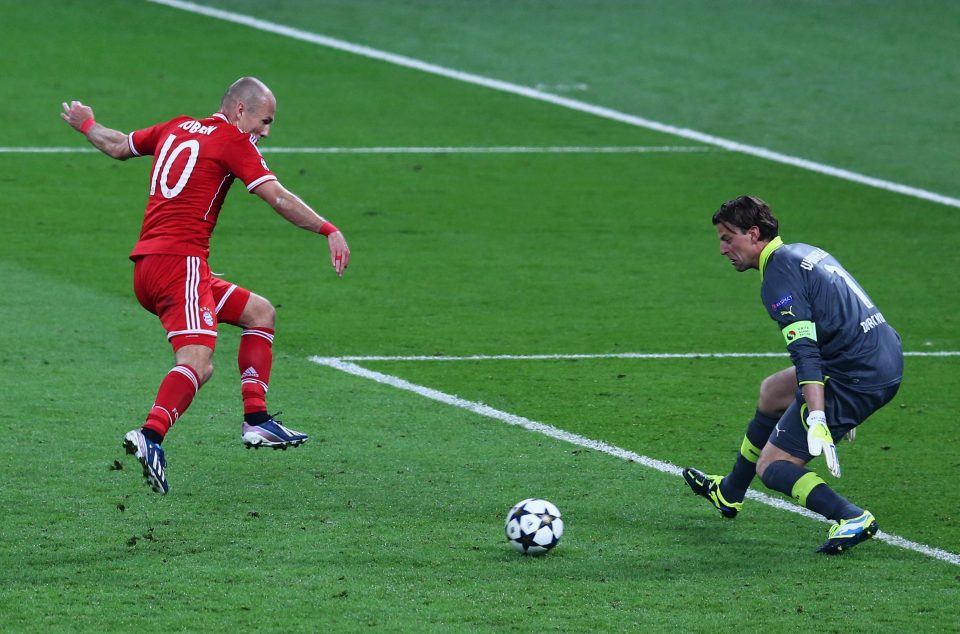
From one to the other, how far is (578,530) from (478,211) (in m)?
9.56

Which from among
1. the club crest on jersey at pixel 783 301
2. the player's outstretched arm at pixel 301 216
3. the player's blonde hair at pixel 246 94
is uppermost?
the player's blonde hair at pixel 246 94

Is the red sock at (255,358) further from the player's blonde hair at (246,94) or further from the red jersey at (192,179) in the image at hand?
the player's blonde hair at (246,94)

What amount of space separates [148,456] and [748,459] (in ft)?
9.19

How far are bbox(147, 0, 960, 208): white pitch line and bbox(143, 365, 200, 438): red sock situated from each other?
1181 cm

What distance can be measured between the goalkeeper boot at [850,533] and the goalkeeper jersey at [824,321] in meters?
0.61

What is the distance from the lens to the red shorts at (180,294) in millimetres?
8141

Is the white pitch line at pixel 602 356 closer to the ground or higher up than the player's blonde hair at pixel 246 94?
closer to the ground

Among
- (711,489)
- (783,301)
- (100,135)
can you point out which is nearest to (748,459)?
(711,489)

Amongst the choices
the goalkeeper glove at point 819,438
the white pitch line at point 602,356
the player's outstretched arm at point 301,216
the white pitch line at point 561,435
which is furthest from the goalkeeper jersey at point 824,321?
the white pitch line at point 602,356

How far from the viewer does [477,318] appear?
13133 millimetres

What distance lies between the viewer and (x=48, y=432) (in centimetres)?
942

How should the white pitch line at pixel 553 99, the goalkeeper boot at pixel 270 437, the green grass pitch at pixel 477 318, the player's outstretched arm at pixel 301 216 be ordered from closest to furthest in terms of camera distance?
the green grass pitch at pixel 477 318 < the player's outstretched arm at pixel 301 216 < the goalkeeper boot at pixel 270 437 < the white pitch line at pixel 553 99

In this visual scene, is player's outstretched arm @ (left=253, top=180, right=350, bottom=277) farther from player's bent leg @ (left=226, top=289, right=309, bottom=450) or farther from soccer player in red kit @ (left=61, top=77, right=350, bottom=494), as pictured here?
player's bent leg @ (left=226, top=289, right=309, bottom=450)

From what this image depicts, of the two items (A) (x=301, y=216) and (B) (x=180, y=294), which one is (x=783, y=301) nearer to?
(A) (x=301, y=216)
